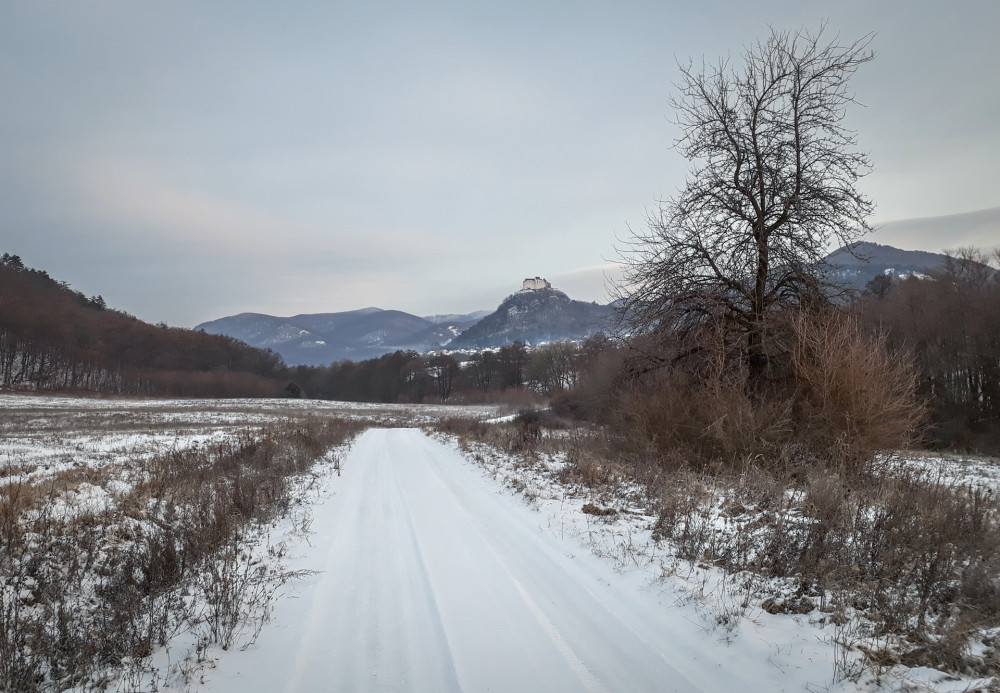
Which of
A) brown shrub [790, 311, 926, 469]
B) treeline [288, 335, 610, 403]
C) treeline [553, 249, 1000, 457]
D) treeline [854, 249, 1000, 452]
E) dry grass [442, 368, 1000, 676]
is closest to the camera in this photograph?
dry grass [442, 368, 1000, 676]

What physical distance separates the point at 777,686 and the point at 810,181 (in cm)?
1097

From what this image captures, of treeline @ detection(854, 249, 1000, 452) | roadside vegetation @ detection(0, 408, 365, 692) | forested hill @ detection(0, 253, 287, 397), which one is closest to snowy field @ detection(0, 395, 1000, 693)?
roadside vegetation @ detection(0, 408, 365, 692)

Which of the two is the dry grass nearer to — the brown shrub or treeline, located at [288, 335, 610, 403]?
the brown shrub

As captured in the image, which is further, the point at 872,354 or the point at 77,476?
the point at 77,476

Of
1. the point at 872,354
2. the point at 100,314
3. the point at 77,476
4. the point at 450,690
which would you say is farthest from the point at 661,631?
the point at 100,314

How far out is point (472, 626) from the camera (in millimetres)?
4383

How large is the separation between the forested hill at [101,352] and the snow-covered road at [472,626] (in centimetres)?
9762

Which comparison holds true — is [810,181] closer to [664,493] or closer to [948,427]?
[664,493]

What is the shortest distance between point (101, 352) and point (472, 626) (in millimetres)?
125865

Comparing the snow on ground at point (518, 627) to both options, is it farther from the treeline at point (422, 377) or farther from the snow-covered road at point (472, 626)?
the treeline at point (422, 377)

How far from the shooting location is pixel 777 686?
11.2ft

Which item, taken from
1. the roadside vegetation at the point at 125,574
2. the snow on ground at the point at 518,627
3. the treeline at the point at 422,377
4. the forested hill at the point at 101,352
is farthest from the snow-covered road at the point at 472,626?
the forested hill at the point at 101,352

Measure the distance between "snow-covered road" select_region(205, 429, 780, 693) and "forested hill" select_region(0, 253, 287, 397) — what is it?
97.6m

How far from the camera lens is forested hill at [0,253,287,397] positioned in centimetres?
8606
